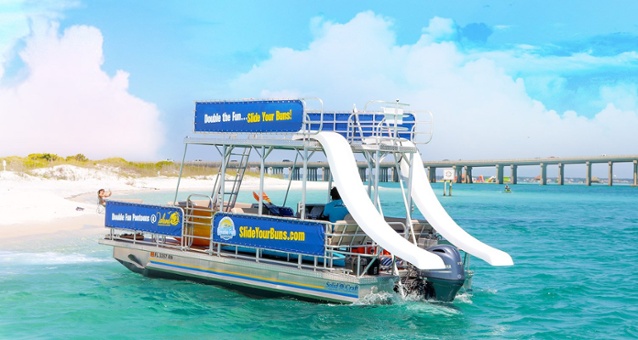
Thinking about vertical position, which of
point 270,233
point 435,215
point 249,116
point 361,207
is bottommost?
point 270,233

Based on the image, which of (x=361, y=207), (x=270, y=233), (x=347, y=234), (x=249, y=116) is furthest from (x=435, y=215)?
(x=249, y=116)

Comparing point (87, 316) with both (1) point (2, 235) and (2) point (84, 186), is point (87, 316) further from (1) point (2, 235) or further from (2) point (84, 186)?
(2) point (84, 186)

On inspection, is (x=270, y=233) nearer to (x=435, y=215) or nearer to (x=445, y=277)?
(x=445, y=277)

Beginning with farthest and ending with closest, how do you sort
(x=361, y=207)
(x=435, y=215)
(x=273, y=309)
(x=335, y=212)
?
1. (x=435, y=215)
2. (x=335, y=212)
3. (x=273, y=309)
4. (x=361, y=207)

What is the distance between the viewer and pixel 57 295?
14.8 m

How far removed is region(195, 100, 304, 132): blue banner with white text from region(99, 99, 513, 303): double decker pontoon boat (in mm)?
23

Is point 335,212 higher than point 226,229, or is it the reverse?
point 335,212

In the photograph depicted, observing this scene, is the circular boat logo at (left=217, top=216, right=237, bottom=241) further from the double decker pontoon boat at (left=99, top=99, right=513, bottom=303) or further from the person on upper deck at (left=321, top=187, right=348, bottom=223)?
the person on upper deck at (left=321, top=187, right=348, bottom=223)

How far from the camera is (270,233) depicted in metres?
13.6

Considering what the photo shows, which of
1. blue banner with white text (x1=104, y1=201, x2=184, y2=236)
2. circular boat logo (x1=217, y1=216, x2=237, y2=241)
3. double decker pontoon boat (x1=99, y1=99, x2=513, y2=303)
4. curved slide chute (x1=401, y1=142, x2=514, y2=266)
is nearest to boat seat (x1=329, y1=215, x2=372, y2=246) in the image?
double decker pontoon boat (x1=99, y1=99, x2=513, y2=303)

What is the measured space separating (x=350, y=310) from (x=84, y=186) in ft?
187

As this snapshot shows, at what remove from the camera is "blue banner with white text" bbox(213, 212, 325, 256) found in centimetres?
1283

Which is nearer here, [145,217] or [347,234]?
[347,234]

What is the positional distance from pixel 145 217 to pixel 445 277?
7247 millimetres
